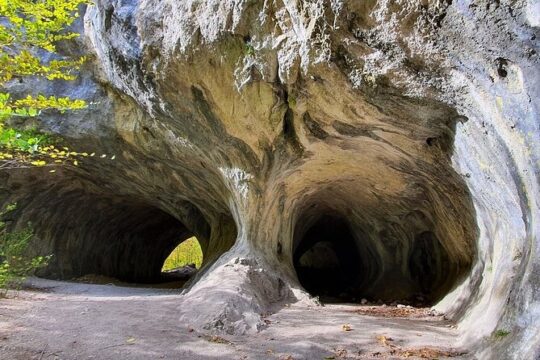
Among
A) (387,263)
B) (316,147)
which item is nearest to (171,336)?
(316,147)

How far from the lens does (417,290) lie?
9.95m

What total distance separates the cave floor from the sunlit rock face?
1.28 ft

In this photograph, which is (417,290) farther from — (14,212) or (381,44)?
(14,212)

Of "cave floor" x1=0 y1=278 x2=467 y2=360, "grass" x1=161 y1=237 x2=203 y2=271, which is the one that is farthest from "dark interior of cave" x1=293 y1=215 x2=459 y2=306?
"grass" x1=161 y1=237 x2=203 y2=271

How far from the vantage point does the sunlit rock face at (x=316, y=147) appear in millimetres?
3682

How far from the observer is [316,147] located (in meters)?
7.18

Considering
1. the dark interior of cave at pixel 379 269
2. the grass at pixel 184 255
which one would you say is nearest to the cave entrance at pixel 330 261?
the dark interior of cave at pixel 379 269

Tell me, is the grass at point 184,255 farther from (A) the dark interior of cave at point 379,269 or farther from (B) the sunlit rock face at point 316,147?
(B) the sunlit rock face at point 316,147

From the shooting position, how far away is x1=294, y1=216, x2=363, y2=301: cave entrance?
1341 cm

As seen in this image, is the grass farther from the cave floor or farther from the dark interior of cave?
the cave floor

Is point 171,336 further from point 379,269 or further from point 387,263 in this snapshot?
point 379,269

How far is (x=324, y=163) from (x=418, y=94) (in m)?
3.28

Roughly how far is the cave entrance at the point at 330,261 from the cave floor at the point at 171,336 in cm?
593

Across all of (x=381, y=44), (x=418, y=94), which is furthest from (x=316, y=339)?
(x=381, y=44)
